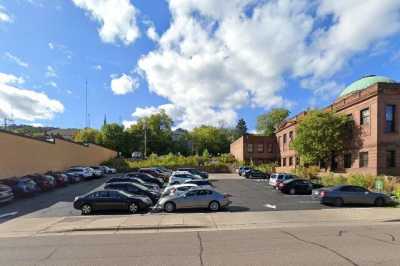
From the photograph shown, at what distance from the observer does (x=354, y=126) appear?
136ft

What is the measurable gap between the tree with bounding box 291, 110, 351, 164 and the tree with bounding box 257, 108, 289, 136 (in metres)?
72.2

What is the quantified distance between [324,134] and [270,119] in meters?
76.0

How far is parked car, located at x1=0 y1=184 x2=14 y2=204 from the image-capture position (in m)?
24.3

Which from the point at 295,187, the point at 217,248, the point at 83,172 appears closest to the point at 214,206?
the point at 217,248

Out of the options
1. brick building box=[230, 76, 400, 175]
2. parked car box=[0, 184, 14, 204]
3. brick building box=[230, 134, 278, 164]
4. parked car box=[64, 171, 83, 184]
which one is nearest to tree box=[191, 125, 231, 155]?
brick building box=[230, 134, 278, 164]

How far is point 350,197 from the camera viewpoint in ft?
81.9

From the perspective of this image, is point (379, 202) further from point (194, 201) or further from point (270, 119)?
point (270, 119)

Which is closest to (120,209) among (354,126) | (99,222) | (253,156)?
(99,222)

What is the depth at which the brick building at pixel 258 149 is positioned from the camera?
3110 inches

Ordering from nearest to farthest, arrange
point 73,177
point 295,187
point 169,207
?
point 169,207
point 295,187
point 73,177

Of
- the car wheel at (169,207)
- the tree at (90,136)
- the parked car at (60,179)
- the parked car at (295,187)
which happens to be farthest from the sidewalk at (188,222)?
the tree at (90,136)

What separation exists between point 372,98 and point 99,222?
30237mm

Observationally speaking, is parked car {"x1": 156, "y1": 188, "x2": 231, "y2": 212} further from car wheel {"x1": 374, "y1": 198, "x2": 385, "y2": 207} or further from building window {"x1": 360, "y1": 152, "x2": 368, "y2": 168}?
building window {"x1": 360, "y1": 152, "x2": 368, "y2": 168}

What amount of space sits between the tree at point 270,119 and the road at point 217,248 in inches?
4071
